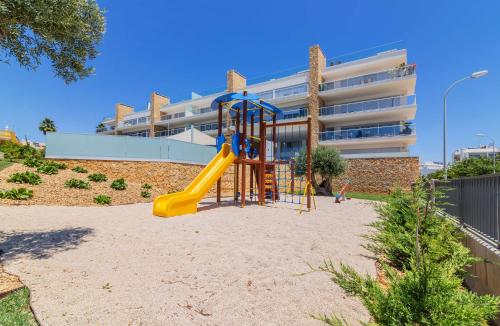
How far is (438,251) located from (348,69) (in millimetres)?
27950

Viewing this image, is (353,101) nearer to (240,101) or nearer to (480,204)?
(240,101)

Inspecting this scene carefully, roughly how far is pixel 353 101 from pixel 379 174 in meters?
9.67

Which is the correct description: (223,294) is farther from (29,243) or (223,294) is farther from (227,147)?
(227,147)

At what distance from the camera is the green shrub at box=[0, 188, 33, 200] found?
9.33m


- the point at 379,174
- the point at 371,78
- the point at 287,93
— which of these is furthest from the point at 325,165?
the point at 287,93

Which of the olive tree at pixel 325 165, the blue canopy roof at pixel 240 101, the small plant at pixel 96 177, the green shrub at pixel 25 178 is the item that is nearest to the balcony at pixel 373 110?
the olive tree at pixel 325 165

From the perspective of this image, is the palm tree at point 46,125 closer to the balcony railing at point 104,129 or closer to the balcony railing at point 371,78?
the balcony railing at point 104,129

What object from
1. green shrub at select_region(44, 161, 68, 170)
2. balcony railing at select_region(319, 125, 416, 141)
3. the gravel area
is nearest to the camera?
the gravel area

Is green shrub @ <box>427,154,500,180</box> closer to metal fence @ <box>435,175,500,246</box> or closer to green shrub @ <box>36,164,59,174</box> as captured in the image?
metal fence @ <box>435,175,500,246</box>

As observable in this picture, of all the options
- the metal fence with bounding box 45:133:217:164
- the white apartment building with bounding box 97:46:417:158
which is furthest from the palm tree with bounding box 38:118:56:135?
the metal fence with bounding box 45:133:217:164

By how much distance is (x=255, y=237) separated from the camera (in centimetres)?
615

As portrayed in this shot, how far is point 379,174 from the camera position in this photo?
74.9 ft

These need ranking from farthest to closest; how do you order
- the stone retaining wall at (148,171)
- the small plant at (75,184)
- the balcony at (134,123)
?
the balcony at (134,123), the stone retaining wall at (148,171), the small plant at (75,184)

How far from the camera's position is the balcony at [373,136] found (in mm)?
22922
